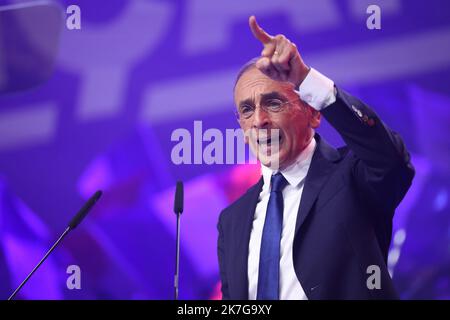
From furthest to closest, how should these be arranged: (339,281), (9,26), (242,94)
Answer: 1. (9,26)
2. (242,94)
3. (339,281)

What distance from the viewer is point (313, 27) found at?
3.18m

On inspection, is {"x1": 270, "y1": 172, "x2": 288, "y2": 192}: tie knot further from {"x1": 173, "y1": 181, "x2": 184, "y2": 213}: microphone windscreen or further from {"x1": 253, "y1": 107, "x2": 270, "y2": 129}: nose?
{"x1": 173, "y1": 181, "x2": 184, "y2": 213}: microphone windscreen

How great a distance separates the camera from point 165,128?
3182mm

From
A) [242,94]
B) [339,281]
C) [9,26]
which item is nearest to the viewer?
[339,281]

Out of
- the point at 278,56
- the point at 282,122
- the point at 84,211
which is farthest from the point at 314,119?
the point at 84,211

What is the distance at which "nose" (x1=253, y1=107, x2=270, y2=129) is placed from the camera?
2992 millimetres

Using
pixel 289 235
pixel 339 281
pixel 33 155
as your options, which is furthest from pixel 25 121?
pixel 339 281

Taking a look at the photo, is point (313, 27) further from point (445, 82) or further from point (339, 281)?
point (339, 281)

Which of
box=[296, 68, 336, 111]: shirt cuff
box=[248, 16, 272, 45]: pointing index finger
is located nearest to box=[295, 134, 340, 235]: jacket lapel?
box=[296, 68, 336, 111]: shirt cuff

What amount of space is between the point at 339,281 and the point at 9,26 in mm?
2098

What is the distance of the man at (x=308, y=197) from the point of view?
256cm

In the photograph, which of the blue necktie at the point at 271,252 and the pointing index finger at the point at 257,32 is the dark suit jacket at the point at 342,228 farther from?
the pointing index finger at the point at 257,32

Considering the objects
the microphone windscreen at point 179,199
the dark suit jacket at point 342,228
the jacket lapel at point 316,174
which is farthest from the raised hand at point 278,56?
the microphone windscreen at point 179,199

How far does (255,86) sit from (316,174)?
531 mm
